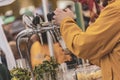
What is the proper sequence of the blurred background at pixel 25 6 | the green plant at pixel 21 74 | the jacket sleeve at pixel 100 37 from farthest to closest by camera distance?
the blurred background at pixel 25 6 < the green plant at pixel 21 74 < the jacket sleeve at pixel 100 37

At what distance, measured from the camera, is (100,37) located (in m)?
1.43

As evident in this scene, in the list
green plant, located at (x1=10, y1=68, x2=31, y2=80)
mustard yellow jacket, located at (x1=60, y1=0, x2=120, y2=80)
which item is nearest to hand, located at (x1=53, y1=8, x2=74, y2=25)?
mustard yellow jacket, located at (x1=60, y1=0, x2=120, y2=80)

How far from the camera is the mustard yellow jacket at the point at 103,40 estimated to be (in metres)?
1.42

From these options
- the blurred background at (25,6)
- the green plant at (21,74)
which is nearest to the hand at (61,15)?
the green plant at (21,74)

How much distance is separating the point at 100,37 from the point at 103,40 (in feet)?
0.06

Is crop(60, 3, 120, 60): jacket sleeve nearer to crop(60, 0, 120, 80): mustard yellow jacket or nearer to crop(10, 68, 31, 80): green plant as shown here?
crop(60, 0, 120, 80): mustard yellow jacket

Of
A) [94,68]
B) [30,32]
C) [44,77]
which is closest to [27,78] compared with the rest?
[44,77]

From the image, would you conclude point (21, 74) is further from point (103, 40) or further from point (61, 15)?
point (103, 40)

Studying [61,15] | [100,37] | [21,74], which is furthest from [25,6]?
[100,37]

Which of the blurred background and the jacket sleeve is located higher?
the blurred background

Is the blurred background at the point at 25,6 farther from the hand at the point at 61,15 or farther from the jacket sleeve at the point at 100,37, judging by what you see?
the jacket sleeve at the point at 100,37

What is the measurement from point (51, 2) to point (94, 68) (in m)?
0.85

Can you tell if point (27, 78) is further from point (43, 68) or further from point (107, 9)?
point (107, 9)

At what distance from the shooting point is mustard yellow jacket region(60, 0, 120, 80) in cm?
142
